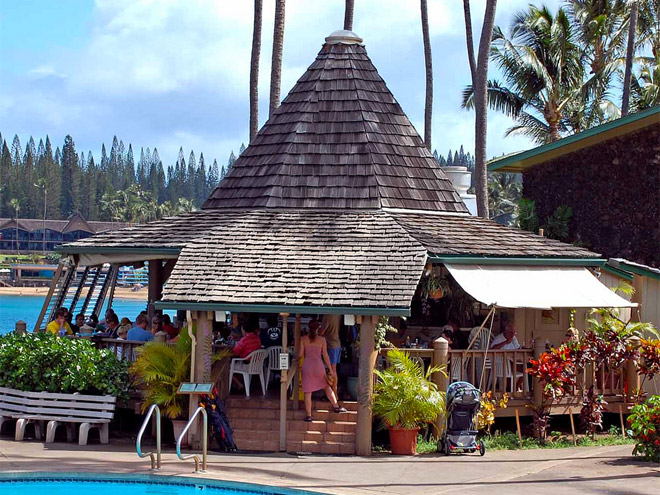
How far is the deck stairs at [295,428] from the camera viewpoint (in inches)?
566

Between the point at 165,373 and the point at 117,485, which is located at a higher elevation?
the point at 165,373

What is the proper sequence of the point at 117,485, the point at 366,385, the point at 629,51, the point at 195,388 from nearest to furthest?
the point at 117,485 < the point at 195,388 < the point at 366,385 < the point at 629,51

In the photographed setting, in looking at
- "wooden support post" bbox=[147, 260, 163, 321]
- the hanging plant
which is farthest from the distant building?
the hanging plant

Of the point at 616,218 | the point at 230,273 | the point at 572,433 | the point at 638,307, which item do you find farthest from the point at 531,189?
the point at 230,273

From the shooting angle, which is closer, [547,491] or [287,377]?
[547,491]

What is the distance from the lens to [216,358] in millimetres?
14742

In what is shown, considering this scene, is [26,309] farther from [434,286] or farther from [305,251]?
[305,251]

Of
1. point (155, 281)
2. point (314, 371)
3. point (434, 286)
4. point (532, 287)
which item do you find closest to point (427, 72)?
point (155, 281)

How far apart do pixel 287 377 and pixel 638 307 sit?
255 inches

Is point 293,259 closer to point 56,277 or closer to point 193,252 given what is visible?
point 193,252

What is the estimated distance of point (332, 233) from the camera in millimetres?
16188

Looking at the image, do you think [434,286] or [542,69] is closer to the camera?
[434,286]

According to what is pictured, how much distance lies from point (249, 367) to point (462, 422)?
3.33 m

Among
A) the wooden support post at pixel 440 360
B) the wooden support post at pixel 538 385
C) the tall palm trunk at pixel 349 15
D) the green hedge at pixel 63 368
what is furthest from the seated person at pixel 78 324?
the tall palm trunk at pixel 349 15
